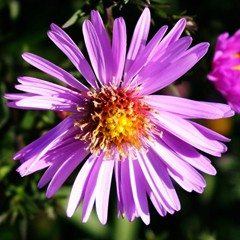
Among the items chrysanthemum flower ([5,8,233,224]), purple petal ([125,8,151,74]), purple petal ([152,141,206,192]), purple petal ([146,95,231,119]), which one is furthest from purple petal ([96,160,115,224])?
purple petal ([125,8,151,74])

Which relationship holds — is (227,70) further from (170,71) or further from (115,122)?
(115,122)

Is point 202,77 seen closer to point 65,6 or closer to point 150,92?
point 150,92

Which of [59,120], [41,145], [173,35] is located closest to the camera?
[173,35]

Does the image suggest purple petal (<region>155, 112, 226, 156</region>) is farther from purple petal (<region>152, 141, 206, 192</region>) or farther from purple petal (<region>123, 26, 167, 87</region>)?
purple petal (<region>123, 26, 167, 87</region>)

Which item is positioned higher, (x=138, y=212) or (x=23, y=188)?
(x=23, y=188)

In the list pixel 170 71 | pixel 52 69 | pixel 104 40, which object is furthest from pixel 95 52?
pixel 170 71

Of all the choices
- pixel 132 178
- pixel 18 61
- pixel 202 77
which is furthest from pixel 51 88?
pixel 18 61

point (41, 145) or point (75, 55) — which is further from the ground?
point (75, 55)
